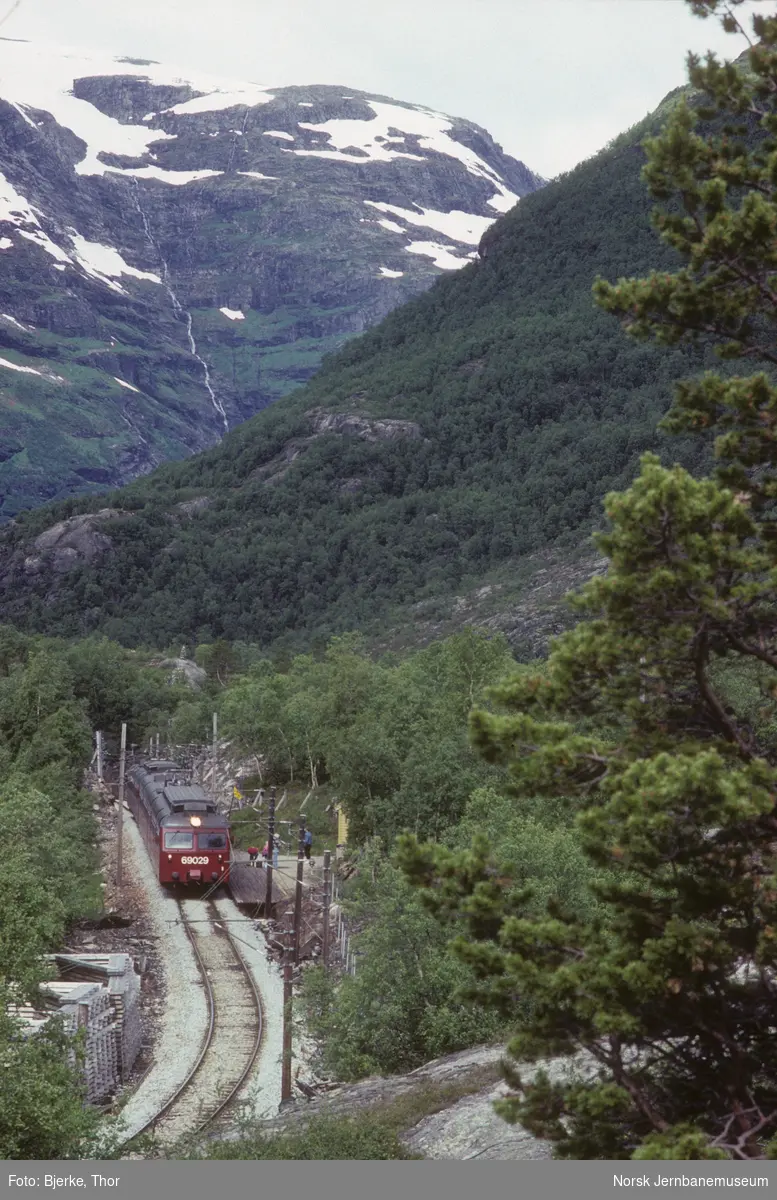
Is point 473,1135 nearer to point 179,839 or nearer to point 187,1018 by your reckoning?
point 187,1018

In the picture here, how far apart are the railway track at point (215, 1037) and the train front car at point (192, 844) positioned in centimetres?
148

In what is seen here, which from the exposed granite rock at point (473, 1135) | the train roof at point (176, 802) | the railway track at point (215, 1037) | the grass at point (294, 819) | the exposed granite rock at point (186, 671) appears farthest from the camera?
the exposed granite rock at point (186, 671)

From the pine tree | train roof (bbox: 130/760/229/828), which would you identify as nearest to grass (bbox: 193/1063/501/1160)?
the pine tree

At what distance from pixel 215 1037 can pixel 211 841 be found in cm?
1469

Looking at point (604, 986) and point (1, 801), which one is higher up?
point (604, 986)

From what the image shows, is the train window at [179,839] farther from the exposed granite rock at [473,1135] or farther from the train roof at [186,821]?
the exposed granite rock at [473,1135]

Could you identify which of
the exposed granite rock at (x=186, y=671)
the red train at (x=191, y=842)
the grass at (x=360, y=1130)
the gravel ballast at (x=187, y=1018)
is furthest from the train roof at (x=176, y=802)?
the exposed granite rock at (x=186, y=671)

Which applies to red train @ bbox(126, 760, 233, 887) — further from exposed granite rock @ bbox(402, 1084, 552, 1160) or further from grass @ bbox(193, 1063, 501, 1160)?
exposed granite rock @ bbox(402, 1084, 552, 1160)

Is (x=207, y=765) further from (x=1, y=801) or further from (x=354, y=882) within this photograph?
(x=354, y=882)

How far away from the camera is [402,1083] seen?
85.1 feet

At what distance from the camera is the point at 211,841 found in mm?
50844

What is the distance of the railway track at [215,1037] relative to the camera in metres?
29.6

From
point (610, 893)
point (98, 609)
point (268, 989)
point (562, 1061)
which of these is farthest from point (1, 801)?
point (98, 609)

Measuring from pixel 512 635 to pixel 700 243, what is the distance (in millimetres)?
109995
